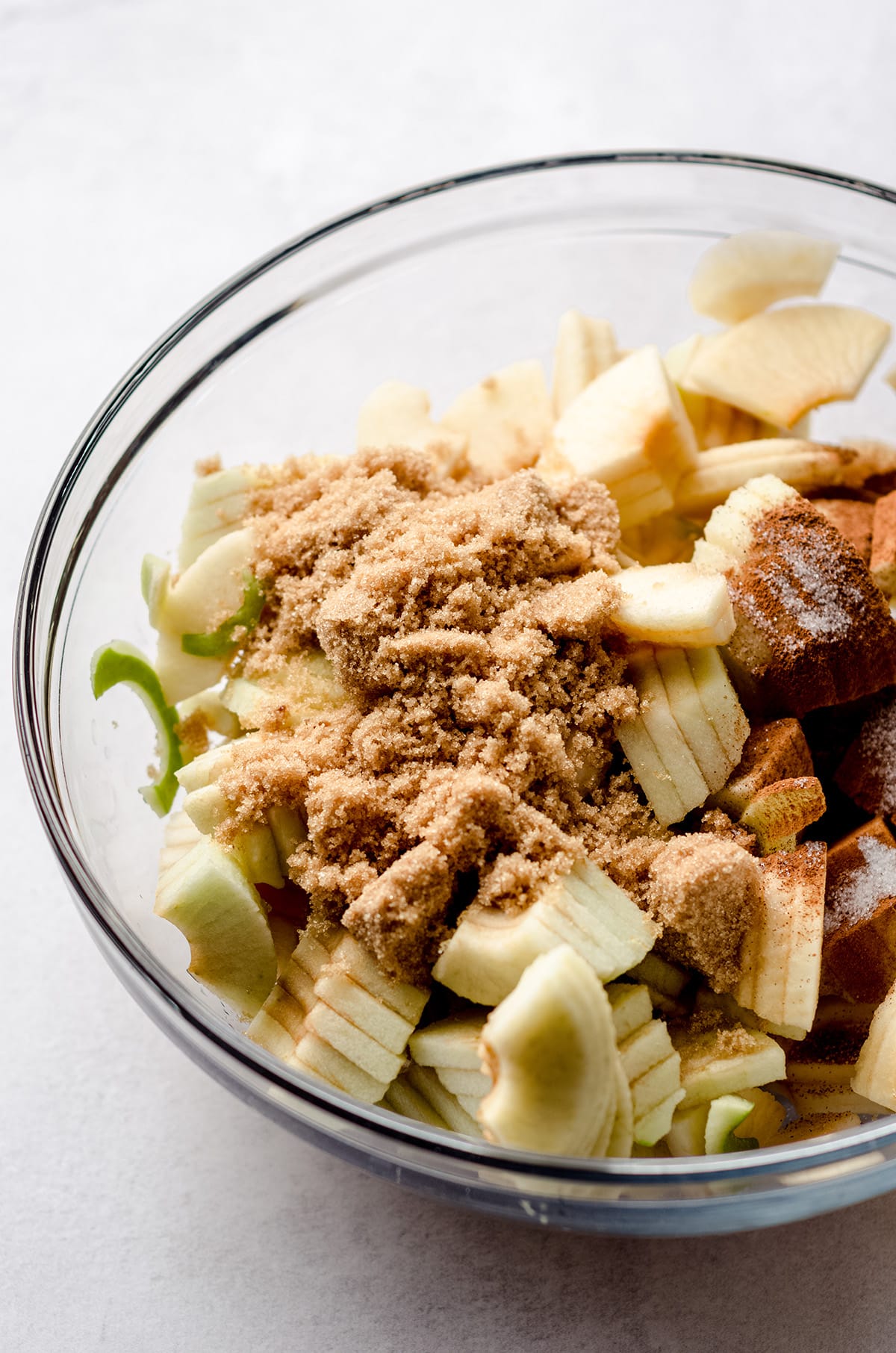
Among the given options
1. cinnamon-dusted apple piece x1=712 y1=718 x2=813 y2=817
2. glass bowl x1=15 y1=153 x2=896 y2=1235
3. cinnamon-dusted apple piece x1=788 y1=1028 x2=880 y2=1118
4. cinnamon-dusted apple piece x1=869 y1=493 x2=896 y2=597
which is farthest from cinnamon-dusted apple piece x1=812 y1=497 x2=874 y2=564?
cinnamon-dusted apple piece x1=788 y1=1028 x2=880 y2=1118

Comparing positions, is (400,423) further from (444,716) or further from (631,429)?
(444,716)

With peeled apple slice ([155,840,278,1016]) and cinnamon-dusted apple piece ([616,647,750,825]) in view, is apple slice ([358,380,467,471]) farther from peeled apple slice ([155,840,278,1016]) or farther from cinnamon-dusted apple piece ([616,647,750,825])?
peeled apple slice ([155,840,278,1016])

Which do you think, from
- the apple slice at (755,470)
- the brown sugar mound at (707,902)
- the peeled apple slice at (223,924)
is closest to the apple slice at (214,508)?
the peeled apple slice at (223,924)

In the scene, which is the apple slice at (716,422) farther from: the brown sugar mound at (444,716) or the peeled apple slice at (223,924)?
the peeled apple slice at (223,924)

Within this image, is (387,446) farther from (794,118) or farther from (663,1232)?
(794,118)

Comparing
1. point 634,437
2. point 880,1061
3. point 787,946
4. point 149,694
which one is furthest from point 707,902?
point 149,694

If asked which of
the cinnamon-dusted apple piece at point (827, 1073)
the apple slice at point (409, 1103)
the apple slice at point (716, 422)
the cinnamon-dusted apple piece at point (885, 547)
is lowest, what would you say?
the cinnamon-dusted apple piece at point (827, 1073)
